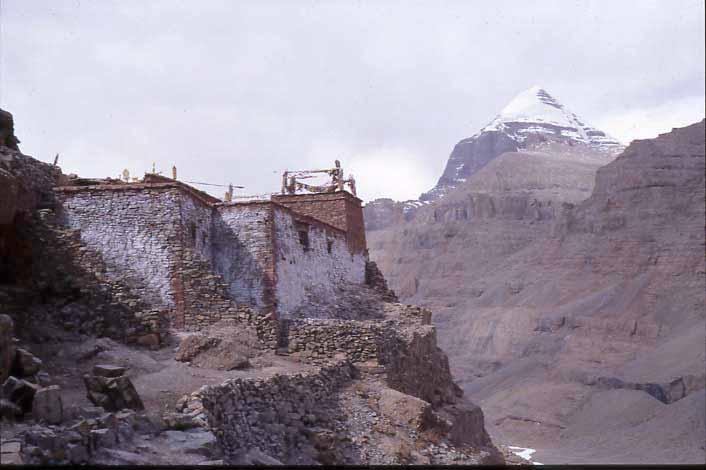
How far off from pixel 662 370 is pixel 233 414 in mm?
59789

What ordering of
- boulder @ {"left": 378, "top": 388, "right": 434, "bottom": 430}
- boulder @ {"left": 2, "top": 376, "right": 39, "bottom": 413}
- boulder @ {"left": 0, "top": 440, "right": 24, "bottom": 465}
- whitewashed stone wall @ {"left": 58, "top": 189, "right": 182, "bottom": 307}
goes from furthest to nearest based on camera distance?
whitewashed stone wall @ {"left": 58, "top": 189, "right": 182, "bottom": 307} → boulder @ {"left": 378, "top": 388, "right": 434, "bottom": 430} → boulder @ {"left": 2, "top": 376, "right": 39, "bottom": 413} → boulder @ {"left": 0, "top": 440, "right": 24, "bottom": 465}

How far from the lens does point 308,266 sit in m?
22.9

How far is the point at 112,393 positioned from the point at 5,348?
5.01 feet


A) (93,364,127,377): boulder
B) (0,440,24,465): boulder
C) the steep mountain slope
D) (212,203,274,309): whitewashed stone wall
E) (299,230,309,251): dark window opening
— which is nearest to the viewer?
(0,440,24,465): boulder

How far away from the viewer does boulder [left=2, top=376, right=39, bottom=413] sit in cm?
1009

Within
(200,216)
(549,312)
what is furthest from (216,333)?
(549,312)

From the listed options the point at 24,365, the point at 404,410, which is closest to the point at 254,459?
the point at 24,365

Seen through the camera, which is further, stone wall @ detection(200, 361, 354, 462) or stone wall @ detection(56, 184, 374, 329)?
stone wall @ detection(56, 184, 374, 329)

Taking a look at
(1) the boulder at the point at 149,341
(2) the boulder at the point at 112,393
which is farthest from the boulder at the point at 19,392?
(1) the boulder at the point at 149,341

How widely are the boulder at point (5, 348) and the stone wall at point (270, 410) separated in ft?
8.89

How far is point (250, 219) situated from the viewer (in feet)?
68.5

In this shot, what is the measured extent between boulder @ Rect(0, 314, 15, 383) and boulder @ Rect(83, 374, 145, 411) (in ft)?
3.73

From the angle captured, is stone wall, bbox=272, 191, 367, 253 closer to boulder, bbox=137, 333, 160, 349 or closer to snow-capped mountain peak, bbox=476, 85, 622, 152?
boulder, bbox=137, 333, 160, 349

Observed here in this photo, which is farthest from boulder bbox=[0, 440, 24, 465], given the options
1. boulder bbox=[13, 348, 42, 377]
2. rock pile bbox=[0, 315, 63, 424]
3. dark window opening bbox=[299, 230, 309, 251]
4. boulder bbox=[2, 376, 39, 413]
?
dark window opening bbox=[299, 230, 309, 251]
